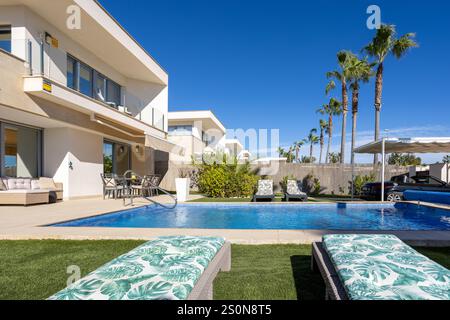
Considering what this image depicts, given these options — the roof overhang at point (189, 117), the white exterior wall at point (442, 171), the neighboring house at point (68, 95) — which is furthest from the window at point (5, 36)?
the white exterior wall at point (442, 171)

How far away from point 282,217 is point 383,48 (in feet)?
58.1

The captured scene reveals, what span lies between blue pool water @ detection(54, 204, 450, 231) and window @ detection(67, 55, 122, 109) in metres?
7.07

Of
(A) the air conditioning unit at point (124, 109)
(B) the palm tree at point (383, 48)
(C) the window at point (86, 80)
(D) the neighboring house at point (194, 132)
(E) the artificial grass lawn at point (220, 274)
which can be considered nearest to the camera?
(E) the artificial grass lawn at point (220, 274)

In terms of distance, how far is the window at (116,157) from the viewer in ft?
55.6

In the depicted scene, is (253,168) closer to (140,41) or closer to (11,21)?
(140,41)

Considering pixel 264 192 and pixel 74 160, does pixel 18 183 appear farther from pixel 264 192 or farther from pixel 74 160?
pixel 264 192

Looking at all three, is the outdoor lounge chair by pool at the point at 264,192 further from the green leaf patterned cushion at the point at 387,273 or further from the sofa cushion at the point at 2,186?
the green leaf patterned cushion at the point at 387,273

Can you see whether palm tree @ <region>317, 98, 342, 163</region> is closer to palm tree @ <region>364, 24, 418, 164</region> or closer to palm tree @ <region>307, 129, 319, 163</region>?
palm tree @ <region>364, 24, 418, 164</region>

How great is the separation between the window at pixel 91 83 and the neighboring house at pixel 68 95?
0.05 metres

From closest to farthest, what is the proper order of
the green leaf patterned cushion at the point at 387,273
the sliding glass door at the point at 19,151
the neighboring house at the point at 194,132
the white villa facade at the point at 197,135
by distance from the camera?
the green leaf patterned cushion at the point at 387,273 → the sliding glass door at the point at 19,151 → the white villa facade at the point at 197,135 → the neighboring house at the point at 194,132

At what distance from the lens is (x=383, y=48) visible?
68.6 feet

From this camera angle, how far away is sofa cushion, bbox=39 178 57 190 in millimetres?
12103

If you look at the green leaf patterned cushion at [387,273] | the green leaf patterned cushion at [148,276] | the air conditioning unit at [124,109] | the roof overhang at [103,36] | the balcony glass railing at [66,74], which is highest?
the roof overhang at [103,36]

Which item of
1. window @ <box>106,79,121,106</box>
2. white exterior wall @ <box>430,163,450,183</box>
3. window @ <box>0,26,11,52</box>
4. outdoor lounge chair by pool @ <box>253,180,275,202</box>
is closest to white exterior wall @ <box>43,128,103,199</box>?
window @ <box>106,79,121,106</box>
